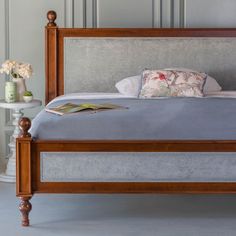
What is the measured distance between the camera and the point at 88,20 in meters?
5.29

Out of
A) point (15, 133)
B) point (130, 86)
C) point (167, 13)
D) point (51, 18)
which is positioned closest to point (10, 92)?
point (15, 133)

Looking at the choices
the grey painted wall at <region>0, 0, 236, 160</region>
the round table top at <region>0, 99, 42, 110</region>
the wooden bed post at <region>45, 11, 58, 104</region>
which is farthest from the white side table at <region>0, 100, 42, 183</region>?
the grey painted wall at <region>0, 0, 236, 160</region>

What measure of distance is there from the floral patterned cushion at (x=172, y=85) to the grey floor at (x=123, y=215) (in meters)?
0.76

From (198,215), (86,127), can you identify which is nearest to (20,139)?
(86,127)

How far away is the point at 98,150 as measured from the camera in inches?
140

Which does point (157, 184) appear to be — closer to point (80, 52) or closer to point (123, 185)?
point (123, 185)

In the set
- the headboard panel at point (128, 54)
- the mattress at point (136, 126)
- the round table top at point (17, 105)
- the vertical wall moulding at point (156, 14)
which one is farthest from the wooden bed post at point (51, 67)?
the mattress at point (136, 126)

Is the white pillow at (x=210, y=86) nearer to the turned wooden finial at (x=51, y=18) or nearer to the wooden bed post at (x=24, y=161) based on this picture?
the turned wooden finial at (x=51, y=18)

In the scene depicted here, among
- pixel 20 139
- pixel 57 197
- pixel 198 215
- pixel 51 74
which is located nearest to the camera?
pixel 20 139

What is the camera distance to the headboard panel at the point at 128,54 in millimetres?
5168

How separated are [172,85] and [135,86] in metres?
0.32

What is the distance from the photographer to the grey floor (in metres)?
3.57

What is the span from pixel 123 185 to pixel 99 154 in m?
0.22

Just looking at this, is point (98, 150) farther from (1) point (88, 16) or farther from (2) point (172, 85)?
(1) point (88, 16)
